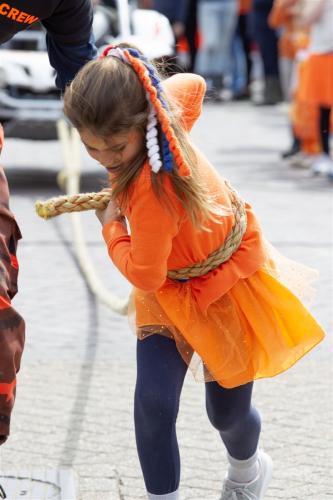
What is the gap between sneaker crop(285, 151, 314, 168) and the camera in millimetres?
10664

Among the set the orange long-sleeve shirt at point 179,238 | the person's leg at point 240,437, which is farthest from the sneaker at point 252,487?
the orange long-sleeve shirt at point 179,238

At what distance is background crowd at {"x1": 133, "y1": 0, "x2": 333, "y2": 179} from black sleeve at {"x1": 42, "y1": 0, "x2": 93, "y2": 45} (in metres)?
5.33

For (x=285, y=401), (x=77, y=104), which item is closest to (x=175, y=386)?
(x=77, y=104)

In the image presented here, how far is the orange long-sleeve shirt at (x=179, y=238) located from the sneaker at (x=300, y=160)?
7.44 meters

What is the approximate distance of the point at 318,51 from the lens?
9.84 m

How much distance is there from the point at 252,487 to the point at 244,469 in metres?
0.07

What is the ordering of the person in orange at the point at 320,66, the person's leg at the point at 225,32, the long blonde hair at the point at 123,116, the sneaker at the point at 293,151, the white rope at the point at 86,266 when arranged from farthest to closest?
the person's leg at the point at 225,32 → the sneaker at the point at 293,151 → the person in orange at the point at 320,66 → the white rope at the point at 86,266 → the long blonde hair at the point at 123,116

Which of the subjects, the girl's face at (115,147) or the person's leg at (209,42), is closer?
the girl's face at (115,147)

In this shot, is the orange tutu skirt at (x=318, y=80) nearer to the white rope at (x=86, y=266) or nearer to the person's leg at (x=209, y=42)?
the white rope at (x=86, y=266)

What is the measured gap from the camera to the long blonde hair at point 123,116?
282 cm

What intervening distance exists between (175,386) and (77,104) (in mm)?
843

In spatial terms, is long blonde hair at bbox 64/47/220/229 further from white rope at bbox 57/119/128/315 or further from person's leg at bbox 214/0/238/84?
person's leg at bbox 214/0/238/84

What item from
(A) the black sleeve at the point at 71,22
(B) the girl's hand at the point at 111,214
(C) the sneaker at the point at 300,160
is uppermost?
(A) the black sleeve at the point at 71,22

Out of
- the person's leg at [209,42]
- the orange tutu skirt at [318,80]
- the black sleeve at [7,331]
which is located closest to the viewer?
the black sleeve at [7,331]
